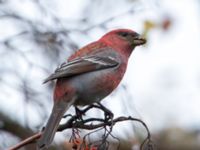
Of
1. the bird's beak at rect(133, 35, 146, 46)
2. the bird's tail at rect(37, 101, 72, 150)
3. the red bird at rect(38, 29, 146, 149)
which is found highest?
the bird's beak at rect(133, 35, 146, 46)

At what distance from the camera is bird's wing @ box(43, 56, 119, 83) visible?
431 centimetres

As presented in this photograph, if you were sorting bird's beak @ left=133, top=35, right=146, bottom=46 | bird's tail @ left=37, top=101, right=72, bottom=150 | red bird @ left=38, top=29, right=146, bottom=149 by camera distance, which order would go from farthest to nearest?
bird's beak @ left=133, top=35, right=146, bottom=46 → red bird @ left=38, top=29, right=146, bottom=149 → bird's tail @ left=37, top=101, right=72, bottom=150

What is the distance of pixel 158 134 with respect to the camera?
7.29m

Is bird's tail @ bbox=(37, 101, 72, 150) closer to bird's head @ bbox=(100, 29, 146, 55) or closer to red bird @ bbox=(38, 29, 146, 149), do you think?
red bird @ bbox=(38, 29, 146, 149)

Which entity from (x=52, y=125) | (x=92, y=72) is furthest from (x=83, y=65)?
(x=52, y=125)

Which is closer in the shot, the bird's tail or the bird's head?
the bird's tail

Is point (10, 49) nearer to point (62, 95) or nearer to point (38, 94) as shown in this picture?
point (38, 94)

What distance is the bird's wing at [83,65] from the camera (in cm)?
431

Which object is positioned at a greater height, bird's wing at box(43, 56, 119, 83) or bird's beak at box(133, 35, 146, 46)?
bird's beak at box(133, 35, 146, 46)

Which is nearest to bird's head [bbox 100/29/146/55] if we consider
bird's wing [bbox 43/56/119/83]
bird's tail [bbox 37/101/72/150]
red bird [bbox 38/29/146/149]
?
red bird [bbox 38/29/146/149]

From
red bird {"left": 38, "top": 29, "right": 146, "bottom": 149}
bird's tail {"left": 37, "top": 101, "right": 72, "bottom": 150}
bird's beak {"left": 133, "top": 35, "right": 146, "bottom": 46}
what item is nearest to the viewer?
bird's tail {"left": 37, "top": 101, "right": 72, "bottom": 150}

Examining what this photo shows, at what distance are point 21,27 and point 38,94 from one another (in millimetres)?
673

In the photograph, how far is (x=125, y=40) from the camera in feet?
16.5

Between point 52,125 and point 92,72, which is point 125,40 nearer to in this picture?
point 92,72
